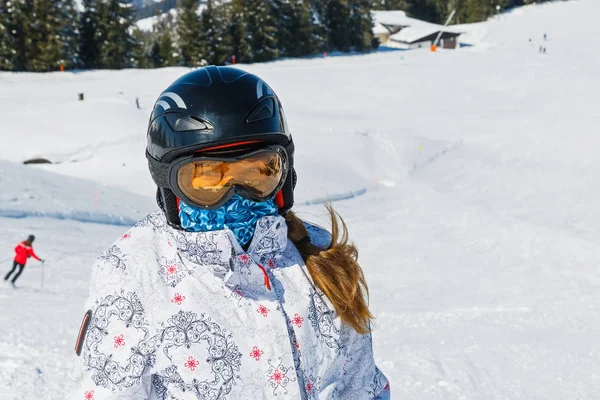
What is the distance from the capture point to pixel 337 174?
69.3 feet

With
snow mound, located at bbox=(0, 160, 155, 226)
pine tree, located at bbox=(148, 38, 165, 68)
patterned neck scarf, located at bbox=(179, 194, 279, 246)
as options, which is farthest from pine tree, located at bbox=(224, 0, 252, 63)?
patterned neck scarf, located at bbox=(179, 194, 279, 246)

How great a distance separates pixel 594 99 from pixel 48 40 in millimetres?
32906

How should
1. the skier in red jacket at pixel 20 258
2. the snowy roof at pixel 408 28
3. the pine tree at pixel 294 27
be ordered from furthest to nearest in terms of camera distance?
1. the snowy roof at pixel 408 28
2. the pine tree at pixel 294 27
3. the skier in red jacket at pixel 20 258

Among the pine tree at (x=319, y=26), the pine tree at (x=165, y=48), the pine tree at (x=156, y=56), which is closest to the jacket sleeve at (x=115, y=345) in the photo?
the pine tree at (x=165, y=48)

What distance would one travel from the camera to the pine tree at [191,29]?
44.6 meters

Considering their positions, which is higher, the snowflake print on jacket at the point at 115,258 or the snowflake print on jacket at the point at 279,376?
the snowflake print on jacket at the point at 115,258

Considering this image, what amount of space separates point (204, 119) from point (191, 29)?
45281 millimetres

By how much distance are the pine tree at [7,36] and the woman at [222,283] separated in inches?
1663

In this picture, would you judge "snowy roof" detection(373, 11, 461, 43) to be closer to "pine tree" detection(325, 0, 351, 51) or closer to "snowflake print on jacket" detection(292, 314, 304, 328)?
"pine tree" detection(325, 0, 351, 51)

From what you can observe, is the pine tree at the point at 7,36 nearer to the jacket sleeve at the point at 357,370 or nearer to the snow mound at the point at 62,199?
the snow mound at the point at 62,199

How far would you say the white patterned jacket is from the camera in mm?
1646

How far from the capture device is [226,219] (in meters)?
1.89

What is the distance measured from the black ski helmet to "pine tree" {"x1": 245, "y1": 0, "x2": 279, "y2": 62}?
48.2m

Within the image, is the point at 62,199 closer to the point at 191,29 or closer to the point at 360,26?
the point at 191,29
